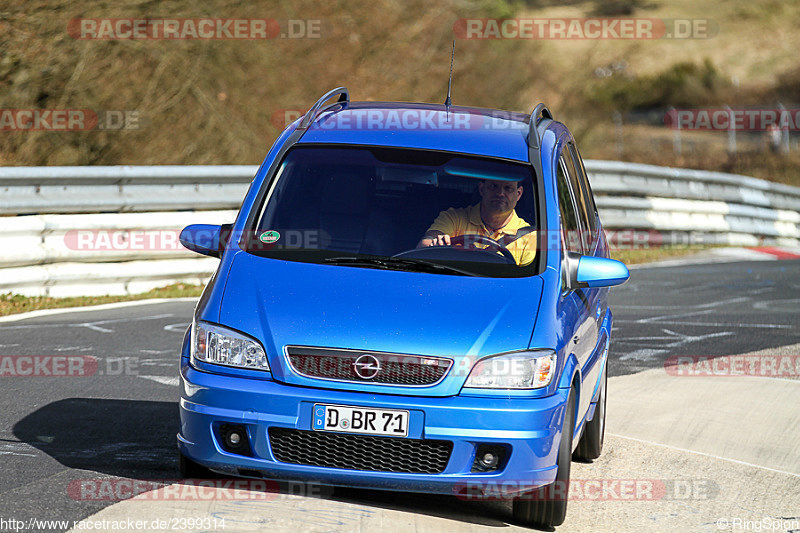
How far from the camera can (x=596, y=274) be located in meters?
5.77

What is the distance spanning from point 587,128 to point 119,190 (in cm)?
1650

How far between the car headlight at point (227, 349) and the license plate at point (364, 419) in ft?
1.08

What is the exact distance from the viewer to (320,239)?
5953mm

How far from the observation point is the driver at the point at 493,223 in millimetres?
5883

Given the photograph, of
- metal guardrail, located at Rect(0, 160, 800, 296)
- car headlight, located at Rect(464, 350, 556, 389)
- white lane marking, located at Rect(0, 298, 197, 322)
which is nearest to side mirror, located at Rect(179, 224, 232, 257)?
car headlight, located at Rect(464, 350, 556, 389)

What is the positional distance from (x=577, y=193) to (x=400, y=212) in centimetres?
141

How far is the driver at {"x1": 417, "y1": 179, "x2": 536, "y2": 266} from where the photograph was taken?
5883 millimetres

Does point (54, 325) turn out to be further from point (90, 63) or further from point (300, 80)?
point (300, 80)

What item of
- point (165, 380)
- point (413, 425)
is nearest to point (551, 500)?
point (413, 425)

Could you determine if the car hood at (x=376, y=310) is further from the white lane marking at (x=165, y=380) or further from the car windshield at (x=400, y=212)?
the white lane marking at (x=165, y=380)

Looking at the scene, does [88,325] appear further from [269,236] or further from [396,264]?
[396,264]

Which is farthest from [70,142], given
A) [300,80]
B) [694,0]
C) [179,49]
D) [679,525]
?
[694,0]

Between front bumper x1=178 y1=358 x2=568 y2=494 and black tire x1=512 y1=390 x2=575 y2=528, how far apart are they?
0.32 ft

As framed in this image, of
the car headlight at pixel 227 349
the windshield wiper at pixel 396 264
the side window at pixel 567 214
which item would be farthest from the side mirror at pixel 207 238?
the side window at pixel 567 214
